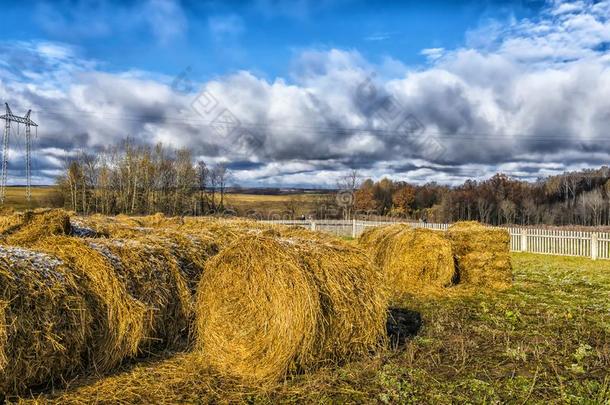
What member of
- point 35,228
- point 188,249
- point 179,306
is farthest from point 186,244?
point 35,228

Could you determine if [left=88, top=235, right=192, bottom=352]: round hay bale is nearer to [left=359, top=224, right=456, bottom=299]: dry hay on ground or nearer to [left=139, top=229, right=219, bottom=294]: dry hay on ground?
[left=139, top=229, right=219, bottom=294]: dry hay on ground

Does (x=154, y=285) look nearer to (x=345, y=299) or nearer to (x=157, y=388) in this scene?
(x=157, y=388)

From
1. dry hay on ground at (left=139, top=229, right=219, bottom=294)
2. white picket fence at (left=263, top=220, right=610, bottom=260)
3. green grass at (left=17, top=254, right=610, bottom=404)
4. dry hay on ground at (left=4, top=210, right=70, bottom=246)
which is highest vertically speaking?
dry hay on ground at (left=4, top=210, right=70, bottom=246)

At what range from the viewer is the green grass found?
5371 mm

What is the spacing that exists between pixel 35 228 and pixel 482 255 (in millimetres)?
11404

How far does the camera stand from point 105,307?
5945mm

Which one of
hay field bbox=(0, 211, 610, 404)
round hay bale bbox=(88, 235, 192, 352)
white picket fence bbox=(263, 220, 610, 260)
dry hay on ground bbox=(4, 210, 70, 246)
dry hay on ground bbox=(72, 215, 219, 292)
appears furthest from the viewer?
white picket fence bbox=(263, 220, 610, 260)

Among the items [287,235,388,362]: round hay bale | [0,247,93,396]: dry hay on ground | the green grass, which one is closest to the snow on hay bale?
[287,235,388,362]: round hay bale

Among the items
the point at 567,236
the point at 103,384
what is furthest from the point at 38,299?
the point at 567,236

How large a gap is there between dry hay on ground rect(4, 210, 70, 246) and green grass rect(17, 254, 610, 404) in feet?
9.39

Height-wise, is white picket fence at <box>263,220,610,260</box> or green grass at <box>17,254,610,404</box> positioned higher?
white picket fence at <box>263,220,610,260</box>

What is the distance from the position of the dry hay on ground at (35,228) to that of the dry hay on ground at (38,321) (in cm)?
189

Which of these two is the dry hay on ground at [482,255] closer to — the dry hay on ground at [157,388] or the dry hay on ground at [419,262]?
the dry hay on ground at [419,262]

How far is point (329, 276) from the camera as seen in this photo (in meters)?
6.32
